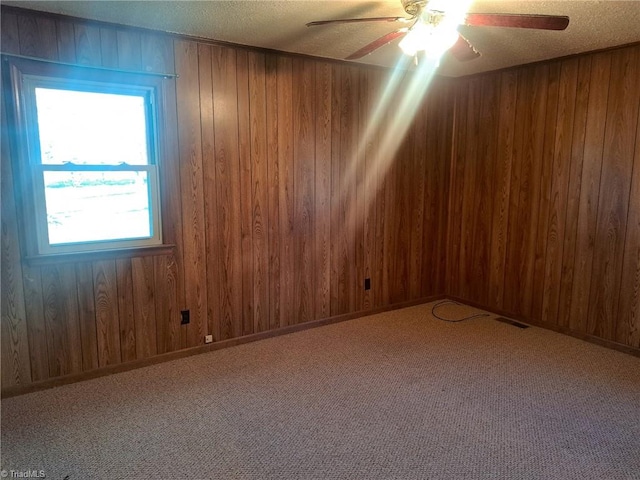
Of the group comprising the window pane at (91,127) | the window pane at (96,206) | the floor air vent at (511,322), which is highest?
the window pane at (91,127)

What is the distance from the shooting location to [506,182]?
13.5 ft

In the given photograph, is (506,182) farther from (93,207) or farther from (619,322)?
(93,207)

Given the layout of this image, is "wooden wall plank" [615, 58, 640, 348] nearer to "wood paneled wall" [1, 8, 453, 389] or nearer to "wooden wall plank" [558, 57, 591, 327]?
"wooden wall plank" [558, 57, 591, 327]

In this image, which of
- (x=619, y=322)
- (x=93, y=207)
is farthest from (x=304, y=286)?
(x=619, y=322)

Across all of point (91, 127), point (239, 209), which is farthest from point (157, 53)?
point (239, 209)

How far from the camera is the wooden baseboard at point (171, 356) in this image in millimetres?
2738

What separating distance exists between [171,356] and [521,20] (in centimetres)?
302

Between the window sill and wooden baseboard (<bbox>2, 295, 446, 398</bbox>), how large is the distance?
2.51 feet

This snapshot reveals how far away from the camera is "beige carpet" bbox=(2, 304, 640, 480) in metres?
2.04

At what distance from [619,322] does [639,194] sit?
1.01 m

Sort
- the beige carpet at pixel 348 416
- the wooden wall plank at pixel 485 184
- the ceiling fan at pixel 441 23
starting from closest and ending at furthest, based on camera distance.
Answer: the ceiling fan at pixel 441 23
the beige carpet at pixel 348 416
the wooden wall plank at pixel 485 184

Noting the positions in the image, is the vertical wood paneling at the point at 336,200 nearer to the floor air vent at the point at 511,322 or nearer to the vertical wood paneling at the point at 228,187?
the vertical wood paneling at the point at 228,187

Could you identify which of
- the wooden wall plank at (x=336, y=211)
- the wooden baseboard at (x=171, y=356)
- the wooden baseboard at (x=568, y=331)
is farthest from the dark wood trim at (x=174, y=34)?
the wooden baseboard at (x=568, y=331)

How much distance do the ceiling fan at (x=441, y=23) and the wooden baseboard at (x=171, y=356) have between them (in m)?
2.37
